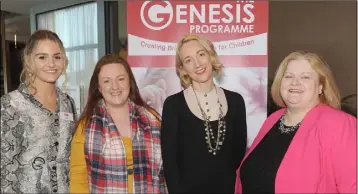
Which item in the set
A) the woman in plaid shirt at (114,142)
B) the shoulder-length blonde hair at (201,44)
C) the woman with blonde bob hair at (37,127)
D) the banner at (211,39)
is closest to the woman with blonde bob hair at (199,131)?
the shoulder-length blonde hair at (201,44)

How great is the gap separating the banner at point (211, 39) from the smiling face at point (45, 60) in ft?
2.46

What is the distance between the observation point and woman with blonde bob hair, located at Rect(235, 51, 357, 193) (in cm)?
152

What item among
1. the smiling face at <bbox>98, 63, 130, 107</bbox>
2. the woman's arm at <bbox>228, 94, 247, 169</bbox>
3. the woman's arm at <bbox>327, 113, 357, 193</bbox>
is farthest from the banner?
the woman's arm at <bbox>327, 113, 357, 193</bbox>

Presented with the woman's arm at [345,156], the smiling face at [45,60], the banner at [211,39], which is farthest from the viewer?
the banner at [211,39]

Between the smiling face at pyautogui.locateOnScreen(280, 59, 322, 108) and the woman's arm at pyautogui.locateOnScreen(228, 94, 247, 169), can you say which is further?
the woman's arm at pyautogui.locateOnScreen(228, 94, 247, 169)

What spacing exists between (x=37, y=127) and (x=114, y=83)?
0.45 metres

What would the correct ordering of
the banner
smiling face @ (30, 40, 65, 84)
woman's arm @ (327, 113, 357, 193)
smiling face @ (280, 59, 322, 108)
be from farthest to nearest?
the banner < smiling face @ (30, 40, 65, 84) < smiling face @ (280, 59, 322, 108) < woman's arm @ (327, 113, 357, 193)

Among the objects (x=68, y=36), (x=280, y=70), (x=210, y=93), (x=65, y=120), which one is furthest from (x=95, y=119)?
(x=280, y=70)

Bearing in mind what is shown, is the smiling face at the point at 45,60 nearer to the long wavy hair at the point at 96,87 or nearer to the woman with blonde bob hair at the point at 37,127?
the woman with blonde bob hair at the point at 37,127

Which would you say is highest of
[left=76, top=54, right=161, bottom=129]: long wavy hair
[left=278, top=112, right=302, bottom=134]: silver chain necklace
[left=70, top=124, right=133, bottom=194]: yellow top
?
[left=76, top=54, right=161, bottom=129]: long wavy hair

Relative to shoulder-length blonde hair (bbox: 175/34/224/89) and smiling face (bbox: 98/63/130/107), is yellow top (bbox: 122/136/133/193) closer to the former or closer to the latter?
smiling face (bbox: 98/63/130/107)

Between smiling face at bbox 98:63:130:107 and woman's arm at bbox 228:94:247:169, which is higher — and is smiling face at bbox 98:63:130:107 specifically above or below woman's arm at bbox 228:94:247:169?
above

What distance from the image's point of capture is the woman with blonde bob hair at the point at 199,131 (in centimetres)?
195

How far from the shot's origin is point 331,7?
4395 millimetres
